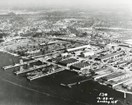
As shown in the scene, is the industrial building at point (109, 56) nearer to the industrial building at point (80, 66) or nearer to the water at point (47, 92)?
the industrial building at point (80, 66)

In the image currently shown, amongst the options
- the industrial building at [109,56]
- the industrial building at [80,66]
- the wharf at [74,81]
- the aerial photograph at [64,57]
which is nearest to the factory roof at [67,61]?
the aerial photograph at [64,57]

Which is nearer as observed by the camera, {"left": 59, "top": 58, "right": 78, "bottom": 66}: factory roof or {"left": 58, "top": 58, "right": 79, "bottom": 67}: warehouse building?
{"left": 58, "top": 58, "right": 79, "bottom": 67}: warehouse building

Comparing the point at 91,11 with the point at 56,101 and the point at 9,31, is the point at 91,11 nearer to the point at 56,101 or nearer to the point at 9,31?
the point at 9,31

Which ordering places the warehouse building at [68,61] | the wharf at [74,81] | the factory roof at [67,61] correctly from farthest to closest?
the factory roof at [67,61] < the warehouse building at [68,61] < the wharf at [74,81]

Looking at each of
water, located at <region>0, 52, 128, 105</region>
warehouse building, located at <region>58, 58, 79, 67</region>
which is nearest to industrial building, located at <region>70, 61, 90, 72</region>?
warehouse building, located at <region>58, 58, 79, 67</region>

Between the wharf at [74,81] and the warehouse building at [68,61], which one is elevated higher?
the warehouse building at [68,61]

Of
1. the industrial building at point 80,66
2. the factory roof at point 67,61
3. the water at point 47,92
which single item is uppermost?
the factory roof at point 67,61

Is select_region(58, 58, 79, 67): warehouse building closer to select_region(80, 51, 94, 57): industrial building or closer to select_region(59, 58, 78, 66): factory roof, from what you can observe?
select_region(59, 58, 78, 66): factory roof
